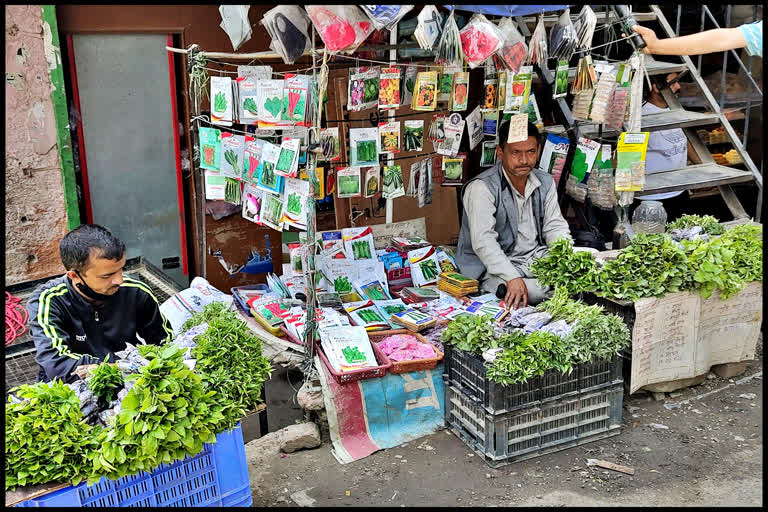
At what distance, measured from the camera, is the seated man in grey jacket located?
5117mm

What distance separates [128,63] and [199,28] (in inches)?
22.1

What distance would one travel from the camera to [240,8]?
3.88 m

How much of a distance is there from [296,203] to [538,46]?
1962 mm

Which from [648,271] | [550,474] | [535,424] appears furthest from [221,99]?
[550,474]

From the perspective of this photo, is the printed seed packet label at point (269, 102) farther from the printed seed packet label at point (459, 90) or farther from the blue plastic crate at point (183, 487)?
the blue plastic crate at point (183, 487)

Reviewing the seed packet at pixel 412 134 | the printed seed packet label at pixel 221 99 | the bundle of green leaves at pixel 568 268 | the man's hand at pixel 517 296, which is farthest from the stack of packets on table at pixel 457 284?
the printed seed packet label at pixel 221 99

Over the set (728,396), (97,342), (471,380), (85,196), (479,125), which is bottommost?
(728,396)

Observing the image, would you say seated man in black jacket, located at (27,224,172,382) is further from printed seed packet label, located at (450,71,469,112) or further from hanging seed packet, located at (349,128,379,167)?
printed seed packet label, located at (450,71,469,112)

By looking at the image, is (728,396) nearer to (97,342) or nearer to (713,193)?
(713,193)

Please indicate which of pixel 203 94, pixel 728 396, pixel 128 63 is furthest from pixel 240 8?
pixel 728 396

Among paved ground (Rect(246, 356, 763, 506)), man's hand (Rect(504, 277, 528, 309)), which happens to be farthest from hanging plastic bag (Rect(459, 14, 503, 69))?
paved ground (Rect(246, 356, 763, 506))

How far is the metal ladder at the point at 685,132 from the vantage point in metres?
5.45

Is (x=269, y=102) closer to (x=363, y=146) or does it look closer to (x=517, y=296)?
(x=363, y=146)

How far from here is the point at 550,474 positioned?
12.5 ft
